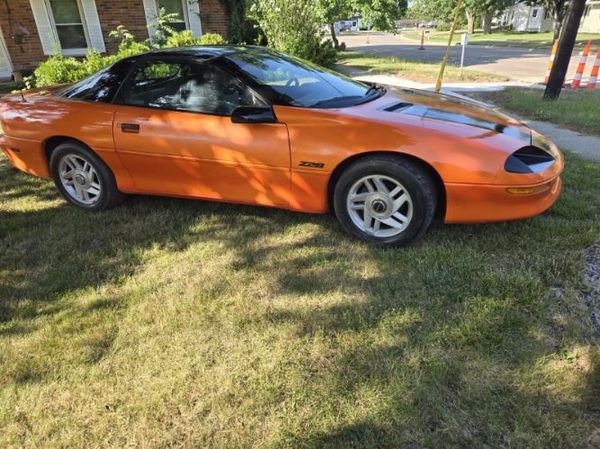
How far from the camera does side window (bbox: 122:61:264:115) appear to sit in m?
3.44

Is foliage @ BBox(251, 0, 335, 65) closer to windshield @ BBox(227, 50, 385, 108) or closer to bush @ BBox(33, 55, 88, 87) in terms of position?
bush @ BBox(33, 55, 88, 87)

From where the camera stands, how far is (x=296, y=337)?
2.57m

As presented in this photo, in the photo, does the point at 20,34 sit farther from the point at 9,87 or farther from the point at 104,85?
the point at 104,85

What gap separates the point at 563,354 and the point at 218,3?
14.2 metres

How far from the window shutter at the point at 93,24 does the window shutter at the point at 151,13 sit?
4.34 feet

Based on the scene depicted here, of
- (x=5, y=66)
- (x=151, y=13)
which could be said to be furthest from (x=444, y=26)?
(x=5, y=66)

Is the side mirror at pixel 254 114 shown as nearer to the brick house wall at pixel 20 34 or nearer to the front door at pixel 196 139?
the front door at pixel 196 139

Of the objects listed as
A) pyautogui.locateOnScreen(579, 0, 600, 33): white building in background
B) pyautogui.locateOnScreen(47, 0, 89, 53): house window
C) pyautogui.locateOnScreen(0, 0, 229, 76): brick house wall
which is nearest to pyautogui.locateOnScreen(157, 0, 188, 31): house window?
pyautogui.locateOnScreen(0, 0, 229, 76): brick house wall

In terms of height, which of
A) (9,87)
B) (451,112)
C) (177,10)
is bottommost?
(9,87)

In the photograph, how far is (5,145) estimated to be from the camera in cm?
436

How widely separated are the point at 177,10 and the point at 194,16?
1.80 ft

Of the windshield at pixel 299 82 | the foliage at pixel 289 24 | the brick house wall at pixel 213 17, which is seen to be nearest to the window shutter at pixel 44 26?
the brick house wall at pixel 213 17

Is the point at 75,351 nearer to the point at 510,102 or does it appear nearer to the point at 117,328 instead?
the point at 117,328

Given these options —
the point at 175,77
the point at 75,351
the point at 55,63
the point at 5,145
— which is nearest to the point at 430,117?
the point at 175,77
